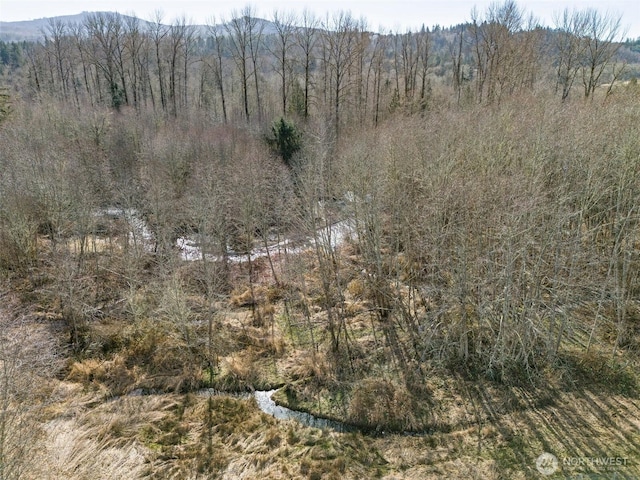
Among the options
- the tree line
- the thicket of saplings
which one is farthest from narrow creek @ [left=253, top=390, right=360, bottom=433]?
the tree line

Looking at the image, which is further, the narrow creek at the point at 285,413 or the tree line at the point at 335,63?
the tree line at the point at 335,63

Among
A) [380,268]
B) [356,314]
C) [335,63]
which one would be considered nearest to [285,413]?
[356,314]

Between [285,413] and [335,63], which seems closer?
[285,413]

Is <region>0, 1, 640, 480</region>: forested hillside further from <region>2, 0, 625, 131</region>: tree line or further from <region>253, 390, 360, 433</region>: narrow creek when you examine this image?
<region>2, 0, 625, 131</region>: tree line

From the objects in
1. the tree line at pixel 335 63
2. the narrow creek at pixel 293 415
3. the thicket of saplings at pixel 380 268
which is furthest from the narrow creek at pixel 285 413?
the tree line at pixel 335 63

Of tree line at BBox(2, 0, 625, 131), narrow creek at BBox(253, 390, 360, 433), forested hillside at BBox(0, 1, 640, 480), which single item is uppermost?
tree line at BBox(2, 0, 625, 131)

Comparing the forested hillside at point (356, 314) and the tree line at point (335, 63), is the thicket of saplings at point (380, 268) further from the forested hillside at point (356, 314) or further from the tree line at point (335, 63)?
the tree line at point (335, 63)

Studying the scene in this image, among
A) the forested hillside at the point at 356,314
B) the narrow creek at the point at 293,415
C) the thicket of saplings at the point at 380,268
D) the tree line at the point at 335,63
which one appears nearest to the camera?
the forested hillside at the point at 356,314

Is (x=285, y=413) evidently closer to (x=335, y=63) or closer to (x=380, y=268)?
(x=380, y=268)
